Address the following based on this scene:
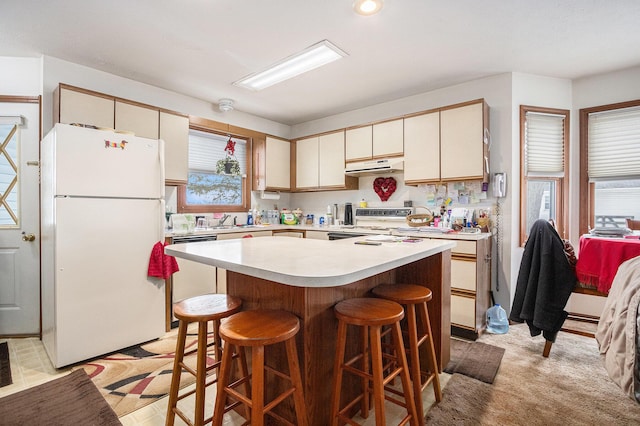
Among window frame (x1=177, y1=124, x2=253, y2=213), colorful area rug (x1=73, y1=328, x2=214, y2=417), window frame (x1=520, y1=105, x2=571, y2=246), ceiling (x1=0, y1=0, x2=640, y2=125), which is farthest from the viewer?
window frame (x1=177, y1=124, x2=253, y2=213)

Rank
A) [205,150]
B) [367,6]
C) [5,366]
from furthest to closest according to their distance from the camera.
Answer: [205,150] → [5,366] → [367,6]

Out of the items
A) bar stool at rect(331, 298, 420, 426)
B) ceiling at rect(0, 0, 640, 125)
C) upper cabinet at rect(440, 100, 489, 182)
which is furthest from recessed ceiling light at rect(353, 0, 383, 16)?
bar stool at rect(331, 298, 420, 426)

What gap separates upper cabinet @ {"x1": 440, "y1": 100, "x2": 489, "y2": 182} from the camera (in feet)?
10.2

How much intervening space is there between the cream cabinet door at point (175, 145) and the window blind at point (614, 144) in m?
4.33

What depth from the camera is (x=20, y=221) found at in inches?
116

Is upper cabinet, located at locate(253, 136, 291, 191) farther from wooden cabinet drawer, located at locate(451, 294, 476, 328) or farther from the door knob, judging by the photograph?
wooden cabinet drawer, located at locate(451, 294, 476, 328)

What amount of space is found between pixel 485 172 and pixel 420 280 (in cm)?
165

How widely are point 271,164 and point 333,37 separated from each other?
90.2 inches

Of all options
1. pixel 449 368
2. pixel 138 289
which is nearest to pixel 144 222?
pixel 138 289

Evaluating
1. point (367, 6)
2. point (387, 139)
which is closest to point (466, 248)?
point (387, 139)

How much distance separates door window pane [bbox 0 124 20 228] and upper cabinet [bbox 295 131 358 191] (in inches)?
122

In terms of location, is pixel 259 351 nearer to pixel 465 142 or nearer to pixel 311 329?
pixel 311 329

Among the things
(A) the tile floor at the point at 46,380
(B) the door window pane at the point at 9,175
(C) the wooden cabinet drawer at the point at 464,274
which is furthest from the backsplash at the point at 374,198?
(A) the tile floor at the point at 46,380

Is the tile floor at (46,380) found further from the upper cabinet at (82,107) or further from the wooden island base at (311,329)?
the upper cabinet at (82,107)
